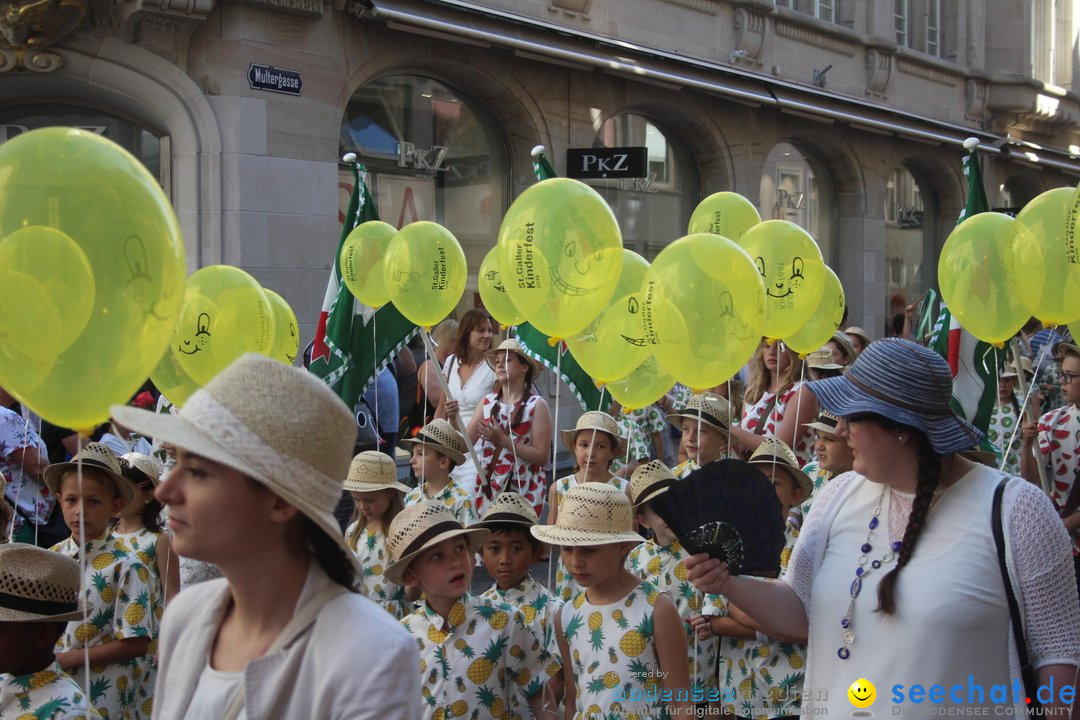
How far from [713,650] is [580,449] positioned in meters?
1.51

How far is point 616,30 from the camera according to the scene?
47.5 ft

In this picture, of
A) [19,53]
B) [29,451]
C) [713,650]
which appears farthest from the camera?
Result: [19,53]

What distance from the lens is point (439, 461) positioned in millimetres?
6172

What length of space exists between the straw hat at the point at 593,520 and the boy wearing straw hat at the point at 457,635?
33cm

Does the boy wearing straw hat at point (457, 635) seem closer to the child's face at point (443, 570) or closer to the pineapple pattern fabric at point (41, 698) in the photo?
the child's face at point (443, 570)

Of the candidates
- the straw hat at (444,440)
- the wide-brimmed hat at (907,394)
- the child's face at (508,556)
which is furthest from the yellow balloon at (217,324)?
the wide-brimmed hat at (907,394)

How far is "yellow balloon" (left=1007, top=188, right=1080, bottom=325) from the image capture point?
5512mm

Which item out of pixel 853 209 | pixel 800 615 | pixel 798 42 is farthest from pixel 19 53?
pixel 853 209

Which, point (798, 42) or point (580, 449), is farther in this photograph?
point (798, 42)

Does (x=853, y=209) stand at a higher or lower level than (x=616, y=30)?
lower

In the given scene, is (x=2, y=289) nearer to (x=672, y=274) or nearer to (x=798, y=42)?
(x=672, y=274)

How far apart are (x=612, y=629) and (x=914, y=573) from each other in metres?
1.36

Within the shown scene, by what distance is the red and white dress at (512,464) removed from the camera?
6816 millimetres

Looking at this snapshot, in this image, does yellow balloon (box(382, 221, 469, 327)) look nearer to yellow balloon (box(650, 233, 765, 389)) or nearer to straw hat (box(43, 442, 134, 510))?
yellow balloon (box(650, 233, 765, 389))
